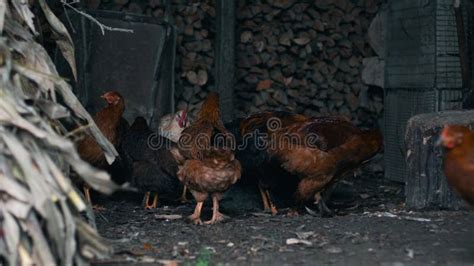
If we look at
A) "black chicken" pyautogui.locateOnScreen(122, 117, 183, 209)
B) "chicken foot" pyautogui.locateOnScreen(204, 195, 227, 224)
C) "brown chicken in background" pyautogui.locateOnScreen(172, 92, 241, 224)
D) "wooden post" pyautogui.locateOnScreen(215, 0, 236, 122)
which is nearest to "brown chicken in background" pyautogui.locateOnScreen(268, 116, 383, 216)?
"brown chicken in background" pyautogui.locateOnScreen(172, 92, 241, 224)

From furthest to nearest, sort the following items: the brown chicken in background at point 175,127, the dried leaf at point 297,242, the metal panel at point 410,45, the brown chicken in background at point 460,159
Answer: the metal panel at point 410,45, the brown chicken in background at point 175,127, the dried leaf at point 297,242, the brown chicken in background at point 460,159

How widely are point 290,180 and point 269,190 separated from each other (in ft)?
0.68

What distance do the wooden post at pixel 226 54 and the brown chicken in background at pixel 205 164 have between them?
7.25 ft

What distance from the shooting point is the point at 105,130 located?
313 inches

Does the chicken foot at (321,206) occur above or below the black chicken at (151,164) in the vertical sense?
below

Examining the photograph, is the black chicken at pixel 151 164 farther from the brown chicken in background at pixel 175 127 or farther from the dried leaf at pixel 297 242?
the dried leaf at pixel 297 242

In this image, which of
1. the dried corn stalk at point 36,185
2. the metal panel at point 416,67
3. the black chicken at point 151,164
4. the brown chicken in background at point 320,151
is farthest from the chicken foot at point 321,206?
the dried corn stalk at point 36,185

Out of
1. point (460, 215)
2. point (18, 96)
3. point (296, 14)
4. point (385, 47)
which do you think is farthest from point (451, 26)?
point (18, 96)

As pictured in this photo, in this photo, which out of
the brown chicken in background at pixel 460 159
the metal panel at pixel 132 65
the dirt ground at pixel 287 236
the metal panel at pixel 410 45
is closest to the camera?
the brown chicken in background at pixel 460 159

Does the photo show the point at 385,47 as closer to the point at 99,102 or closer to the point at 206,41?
the point at 206,41

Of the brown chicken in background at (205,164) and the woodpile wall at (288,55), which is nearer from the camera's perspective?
the brown chicken in background at (205,164)

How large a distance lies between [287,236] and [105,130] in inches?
94.4

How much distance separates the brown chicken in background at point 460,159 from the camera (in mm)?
5199

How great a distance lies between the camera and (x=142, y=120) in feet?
27.5
